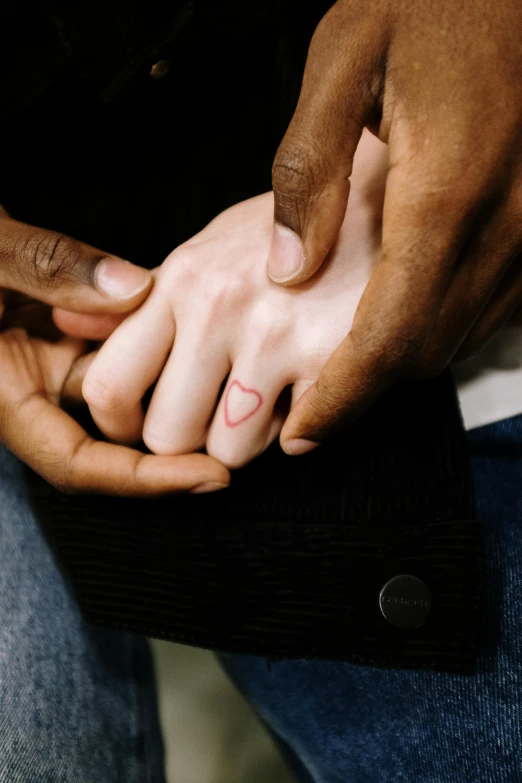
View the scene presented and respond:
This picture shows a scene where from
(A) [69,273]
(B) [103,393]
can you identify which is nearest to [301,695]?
(B) [103,393]

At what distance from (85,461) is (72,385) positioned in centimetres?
12

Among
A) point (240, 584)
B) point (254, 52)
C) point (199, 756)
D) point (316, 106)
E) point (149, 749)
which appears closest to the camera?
point (316, 106)

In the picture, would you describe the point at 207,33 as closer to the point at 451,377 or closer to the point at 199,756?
the point at 451,377

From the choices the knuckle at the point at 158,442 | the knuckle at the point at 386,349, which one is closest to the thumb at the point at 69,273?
the knuckle at the point at 158,442

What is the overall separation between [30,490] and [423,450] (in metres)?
0.46

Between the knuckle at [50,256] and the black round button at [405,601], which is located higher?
the knuckle at [50,256]

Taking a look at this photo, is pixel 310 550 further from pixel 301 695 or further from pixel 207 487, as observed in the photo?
pixel 301 695

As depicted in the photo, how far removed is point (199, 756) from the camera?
1.02 meters

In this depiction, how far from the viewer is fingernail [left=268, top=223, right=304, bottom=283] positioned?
1.75 ft

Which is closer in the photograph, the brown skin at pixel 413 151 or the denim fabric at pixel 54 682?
the brown skin at pixel 413 151

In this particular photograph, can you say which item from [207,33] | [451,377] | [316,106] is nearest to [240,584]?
[451,377]

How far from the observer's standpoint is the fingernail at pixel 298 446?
1.91 feet

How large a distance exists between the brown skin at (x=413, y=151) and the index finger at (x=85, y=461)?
18 centimetres

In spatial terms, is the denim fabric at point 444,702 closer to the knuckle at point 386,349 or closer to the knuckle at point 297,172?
the knuckle at point 386,349
